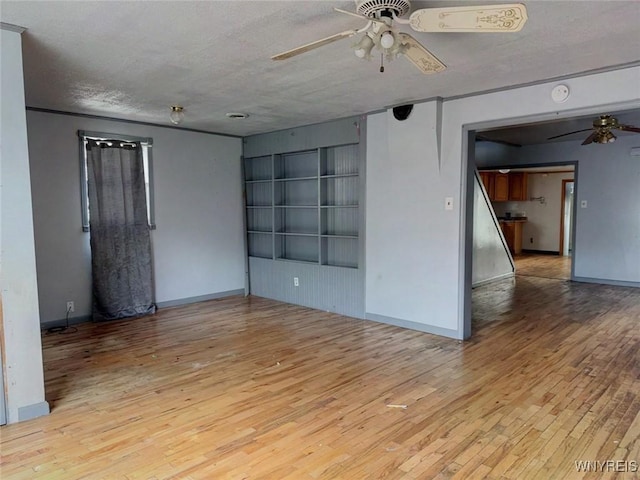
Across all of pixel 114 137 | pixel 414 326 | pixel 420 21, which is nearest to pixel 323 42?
pixel 420 21

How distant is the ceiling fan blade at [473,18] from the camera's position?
172 cm

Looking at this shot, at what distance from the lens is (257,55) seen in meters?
Answer: 2.89

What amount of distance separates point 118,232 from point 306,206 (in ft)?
7.75

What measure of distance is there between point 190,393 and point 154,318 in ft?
7.66

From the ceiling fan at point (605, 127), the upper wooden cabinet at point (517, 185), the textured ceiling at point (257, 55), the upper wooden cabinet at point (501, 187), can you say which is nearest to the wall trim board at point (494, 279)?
the ceiling fan at point (605, 127)

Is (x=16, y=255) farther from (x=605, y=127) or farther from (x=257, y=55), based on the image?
(x=605, y=127)

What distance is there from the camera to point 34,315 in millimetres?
2602

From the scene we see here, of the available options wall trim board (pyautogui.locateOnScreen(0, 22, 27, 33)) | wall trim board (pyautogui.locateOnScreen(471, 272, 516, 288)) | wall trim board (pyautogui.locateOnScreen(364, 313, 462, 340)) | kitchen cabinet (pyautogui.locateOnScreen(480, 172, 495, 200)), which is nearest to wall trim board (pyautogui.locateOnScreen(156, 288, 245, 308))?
wall trim board (pyautogui.locateOnScreen(364, 313, 462, 340))

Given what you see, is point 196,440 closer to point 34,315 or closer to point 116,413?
point 116,413

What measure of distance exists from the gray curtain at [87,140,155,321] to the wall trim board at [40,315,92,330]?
110mm

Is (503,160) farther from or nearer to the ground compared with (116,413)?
farther from the ground

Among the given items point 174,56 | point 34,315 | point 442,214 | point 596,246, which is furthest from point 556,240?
point 34,315

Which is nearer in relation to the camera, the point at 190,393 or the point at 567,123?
the point at 190,393

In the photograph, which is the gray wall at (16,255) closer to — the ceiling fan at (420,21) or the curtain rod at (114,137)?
the ceiling fan at (420,21)
